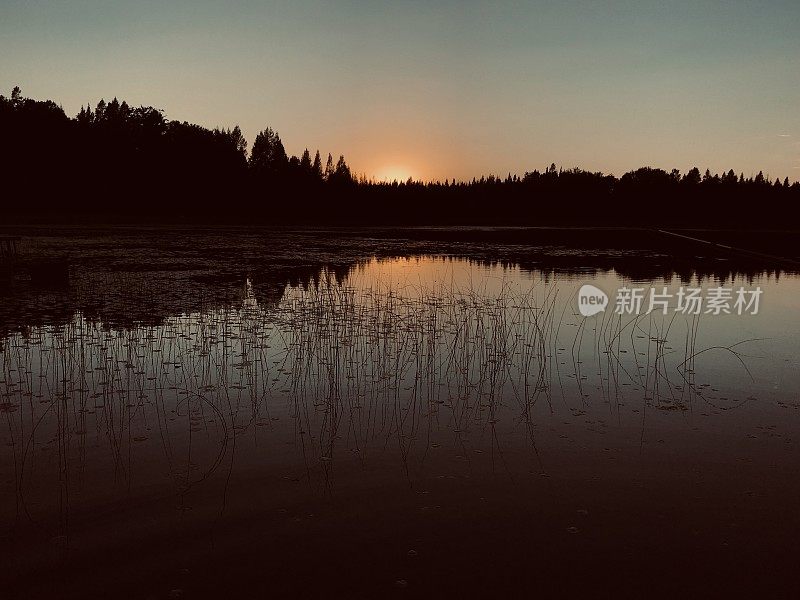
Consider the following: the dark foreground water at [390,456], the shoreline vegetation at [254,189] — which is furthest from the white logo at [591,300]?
the shoreline vegetation at [254,189]

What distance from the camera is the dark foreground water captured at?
493 centimetres

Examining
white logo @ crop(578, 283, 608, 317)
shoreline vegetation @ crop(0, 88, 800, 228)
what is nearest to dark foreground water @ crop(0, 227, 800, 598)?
white logo @ crop(578, 283, 608, 317)

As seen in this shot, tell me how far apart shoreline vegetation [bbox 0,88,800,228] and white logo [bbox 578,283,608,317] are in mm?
63476

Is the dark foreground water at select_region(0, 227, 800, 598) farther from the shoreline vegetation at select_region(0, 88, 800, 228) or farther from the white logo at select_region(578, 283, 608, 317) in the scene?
the shoreline vegetation at select_region(0, 88, 800, 228)

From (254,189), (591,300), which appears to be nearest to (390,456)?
(591,300)

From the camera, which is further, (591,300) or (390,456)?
(591,300)

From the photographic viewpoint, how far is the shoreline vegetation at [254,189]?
306 feet

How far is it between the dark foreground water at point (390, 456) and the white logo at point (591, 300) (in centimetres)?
255

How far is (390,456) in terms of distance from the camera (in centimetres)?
705

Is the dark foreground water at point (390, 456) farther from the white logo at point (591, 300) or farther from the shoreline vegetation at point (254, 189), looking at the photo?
the shoreline vegetation at point (254, 189)

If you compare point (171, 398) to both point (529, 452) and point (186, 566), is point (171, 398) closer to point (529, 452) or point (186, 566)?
point (186, 566)

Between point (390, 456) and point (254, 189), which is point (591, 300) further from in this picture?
point (254, 189)

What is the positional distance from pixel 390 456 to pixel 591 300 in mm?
14029

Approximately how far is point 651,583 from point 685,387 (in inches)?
231
